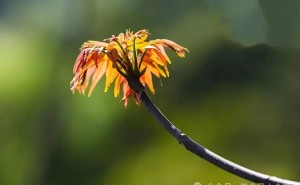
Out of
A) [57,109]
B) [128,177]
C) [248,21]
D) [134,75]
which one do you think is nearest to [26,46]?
[57,109]

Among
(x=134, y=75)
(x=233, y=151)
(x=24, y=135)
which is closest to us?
(x=134, y=75)

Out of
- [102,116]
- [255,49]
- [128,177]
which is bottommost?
[128,177]

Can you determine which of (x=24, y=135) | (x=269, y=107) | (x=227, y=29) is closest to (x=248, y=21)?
(x=227, y=29)

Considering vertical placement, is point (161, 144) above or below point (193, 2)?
below

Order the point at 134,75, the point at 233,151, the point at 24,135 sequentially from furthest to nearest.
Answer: the point at 24,135 → the point at 233,151 → the point at 134,75

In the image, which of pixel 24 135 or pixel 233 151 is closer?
pixel 233 151

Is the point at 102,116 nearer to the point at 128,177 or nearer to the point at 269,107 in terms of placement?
the point at 128,177

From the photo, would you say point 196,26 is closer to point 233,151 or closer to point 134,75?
point 233,151
